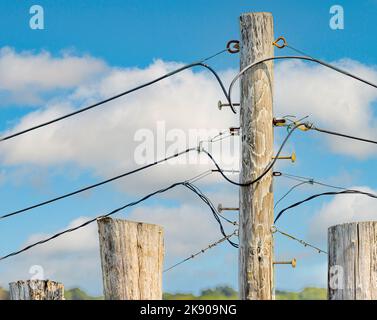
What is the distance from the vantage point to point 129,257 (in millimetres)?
6688

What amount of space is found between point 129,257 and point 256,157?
240 cm

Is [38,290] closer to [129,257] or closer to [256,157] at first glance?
[129,257]

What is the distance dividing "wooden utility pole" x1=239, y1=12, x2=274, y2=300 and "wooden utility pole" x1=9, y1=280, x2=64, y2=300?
6.62 ft

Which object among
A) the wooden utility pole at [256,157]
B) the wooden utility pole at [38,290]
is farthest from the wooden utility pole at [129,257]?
the wooden utility pole at [256,157]

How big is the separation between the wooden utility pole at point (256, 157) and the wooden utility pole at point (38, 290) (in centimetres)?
202

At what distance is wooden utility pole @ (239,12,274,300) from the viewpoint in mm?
8500

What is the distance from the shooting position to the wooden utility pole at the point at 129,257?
21.9 ft

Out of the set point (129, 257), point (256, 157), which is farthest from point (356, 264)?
point (256, 157)

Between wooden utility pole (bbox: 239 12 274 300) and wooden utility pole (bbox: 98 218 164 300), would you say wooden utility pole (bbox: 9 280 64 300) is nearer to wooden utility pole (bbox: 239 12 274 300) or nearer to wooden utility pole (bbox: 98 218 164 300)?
wooden utility pole (bbox: 98 218 164 300)
